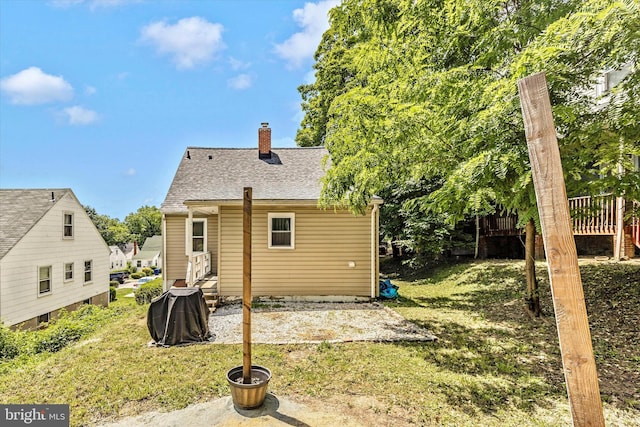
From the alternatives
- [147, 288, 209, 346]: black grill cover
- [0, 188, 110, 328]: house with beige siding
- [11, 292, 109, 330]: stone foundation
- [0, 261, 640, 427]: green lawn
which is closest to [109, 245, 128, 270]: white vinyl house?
[11, 292, 109, 330]: stone foundation

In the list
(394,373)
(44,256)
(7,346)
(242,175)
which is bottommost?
(7,346)

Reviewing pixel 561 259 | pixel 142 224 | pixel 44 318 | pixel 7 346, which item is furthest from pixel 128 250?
pixel 561 259

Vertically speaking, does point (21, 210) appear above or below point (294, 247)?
above

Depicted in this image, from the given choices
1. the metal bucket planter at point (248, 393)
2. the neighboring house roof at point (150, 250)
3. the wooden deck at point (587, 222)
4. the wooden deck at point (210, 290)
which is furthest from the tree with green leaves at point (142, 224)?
the metal bucket planter at point (248, 393)

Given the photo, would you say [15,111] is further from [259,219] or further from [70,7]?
[259,219]

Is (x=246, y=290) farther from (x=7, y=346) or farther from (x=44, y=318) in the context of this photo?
(x=44, y=318)

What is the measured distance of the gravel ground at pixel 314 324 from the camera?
5.94 metres

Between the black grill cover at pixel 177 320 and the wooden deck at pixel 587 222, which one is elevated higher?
the wooden deck at pixel 587 222

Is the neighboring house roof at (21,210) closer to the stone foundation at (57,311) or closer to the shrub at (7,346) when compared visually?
the stone foundation at (57,311)

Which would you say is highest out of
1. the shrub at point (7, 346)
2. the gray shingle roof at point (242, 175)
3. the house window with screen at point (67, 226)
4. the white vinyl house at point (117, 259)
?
the gray shingle roof at point (242, 175)

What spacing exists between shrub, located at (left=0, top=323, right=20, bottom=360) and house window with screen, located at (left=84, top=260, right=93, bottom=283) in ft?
33.3

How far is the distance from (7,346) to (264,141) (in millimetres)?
9307

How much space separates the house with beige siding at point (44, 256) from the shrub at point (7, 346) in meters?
5.34

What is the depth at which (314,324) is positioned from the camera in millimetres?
6887
